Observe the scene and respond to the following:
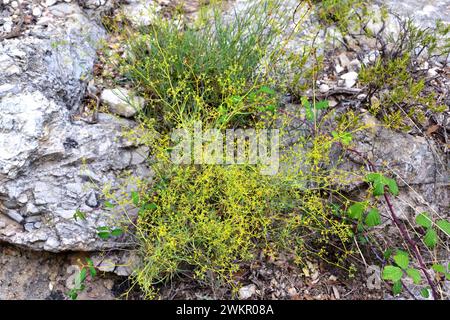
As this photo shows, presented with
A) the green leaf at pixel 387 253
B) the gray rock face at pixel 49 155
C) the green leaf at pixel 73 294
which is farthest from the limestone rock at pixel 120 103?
the green leaf at pixel 387 253

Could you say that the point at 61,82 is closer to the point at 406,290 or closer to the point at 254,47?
the point at 254,47

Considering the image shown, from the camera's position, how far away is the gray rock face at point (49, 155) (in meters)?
2.06

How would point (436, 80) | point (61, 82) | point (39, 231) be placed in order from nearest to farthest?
1. point (39, 231)
2. point (61, 82)
3. point (436, 80)

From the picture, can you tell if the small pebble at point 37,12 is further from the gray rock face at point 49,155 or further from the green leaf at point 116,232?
the green leaf at point 116,232

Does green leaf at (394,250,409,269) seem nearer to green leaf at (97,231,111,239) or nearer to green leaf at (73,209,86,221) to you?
green leaf at (97,231,111,239)

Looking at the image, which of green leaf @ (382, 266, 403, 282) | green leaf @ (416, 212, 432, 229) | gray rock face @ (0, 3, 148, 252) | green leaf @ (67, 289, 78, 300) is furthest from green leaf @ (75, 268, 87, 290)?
green leaf @ (416, 212, 432, 229)

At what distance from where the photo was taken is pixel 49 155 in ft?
6.99

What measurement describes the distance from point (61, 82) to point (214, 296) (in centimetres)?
143

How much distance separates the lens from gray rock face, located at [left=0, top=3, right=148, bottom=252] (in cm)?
206

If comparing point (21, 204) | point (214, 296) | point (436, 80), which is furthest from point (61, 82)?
point (436, 80)

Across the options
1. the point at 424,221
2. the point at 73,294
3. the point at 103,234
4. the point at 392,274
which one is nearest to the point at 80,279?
the point at 73,294

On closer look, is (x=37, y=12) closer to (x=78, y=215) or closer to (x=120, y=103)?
(x=120, y=103)

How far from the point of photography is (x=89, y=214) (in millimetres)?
2139

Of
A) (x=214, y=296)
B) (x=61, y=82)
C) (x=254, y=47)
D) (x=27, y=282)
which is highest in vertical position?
(x=254, y=47)
